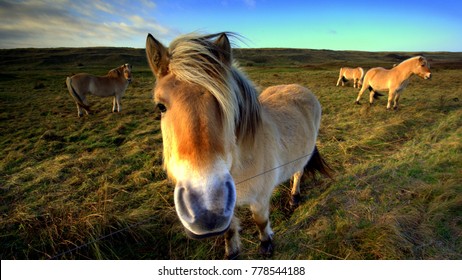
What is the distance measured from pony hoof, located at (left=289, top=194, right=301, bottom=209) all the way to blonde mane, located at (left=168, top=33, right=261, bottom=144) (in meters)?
2.44

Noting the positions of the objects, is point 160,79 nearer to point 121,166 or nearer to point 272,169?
point 272,169

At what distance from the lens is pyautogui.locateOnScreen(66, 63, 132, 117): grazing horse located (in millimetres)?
10066

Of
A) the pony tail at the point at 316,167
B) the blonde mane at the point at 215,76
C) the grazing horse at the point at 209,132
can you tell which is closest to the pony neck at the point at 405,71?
the pony tail at the point at 316,167

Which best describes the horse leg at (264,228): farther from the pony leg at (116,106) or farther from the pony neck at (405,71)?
the pony neck at (405,71)

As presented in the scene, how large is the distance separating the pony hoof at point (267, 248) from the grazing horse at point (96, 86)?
32.3 feet

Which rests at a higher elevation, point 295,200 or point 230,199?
point 230,199

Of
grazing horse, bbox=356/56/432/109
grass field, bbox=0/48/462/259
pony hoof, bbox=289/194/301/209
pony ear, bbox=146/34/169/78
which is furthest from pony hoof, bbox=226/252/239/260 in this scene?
grazing horse, bbox=356/56/432/109

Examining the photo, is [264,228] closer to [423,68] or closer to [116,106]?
[116,106]

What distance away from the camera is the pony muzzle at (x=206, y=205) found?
126cm

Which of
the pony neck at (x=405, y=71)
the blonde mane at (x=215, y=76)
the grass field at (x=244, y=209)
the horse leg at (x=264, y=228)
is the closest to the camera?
the blonde mane at (x=215, y=76)

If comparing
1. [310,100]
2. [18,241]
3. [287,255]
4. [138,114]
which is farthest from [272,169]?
[138,114]

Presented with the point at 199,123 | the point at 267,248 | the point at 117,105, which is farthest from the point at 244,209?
the point at 117,105

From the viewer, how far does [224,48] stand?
169 cm

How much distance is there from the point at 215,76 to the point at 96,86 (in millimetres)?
11088
